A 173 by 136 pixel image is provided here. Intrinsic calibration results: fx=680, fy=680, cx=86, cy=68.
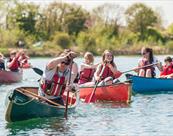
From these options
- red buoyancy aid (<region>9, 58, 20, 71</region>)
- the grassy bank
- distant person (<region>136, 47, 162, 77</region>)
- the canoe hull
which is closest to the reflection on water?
the canoe hull

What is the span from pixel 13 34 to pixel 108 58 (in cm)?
5266

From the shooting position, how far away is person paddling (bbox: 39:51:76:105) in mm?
13330

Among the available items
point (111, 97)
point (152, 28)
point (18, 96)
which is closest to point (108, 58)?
point (111, 97)

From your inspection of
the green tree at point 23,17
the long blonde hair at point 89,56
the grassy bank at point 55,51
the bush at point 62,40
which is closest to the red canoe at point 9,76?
the long blonde hair at point 89,56

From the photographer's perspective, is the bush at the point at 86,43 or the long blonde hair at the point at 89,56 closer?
the long blonde hair at the point at 89,56

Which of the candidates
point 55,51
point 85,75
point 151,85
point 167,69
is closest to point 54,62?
point 85,75

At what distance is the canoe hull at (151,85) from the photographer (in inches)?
771

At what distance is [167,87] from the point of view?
1995 cm

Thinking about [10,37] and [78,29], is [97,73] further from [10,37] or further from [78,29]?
[78,29]

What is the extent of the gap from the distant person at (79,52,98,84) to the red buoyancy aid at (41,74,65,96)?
162 inches

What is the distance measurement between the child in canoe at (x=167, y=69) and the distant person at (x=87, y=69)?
2.90 metres

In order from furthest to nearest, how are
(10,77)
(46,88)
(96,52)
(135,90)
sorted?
(96,52) < (10,77) < (135,90) < (46,88)

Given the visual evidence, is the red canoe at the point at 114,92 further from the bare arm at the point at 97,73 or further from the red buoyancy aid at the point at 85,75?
the red buoyancy aid at the point at 85,75

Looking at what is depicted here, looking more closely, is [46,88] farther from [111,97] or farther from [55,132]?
[111,97]
